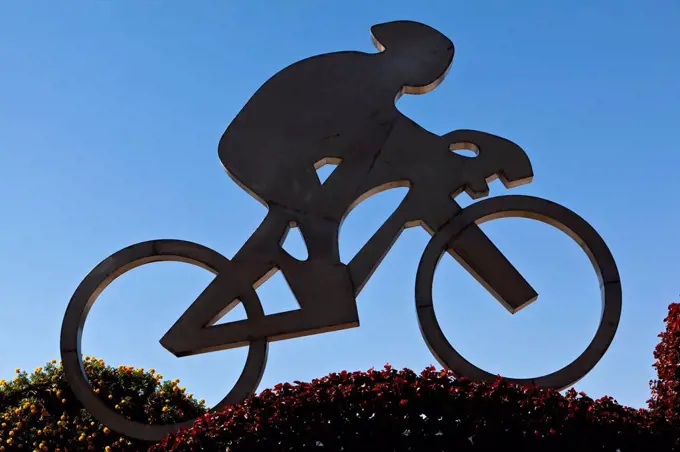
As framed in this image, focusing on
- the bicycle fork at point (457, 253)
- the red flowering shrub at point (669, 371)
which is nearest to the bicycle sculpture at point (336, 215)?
the bicycle fork at point (457, 253)

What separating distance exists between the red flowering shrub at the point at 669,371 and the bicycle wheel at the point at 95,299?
3143 mm

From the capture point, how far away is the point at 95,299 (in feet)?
26.3

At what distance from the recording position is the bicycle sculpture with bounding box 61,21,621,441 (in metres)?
7.64

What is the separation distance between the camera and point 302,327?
7.62m

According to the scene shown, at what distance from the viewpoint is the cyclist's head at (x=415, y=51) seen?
8570 millimetres

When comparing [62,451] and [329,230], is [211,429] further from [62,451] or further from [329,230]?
[62,451]

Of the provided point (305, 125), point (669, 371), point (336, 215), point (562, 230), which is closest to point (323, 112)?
point (305, 125)

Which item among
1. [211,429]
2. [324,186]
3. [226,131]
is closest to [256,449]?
[211,429]

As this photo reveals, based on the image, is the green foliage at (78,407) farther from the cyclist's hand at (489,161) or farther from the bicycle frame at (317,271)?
the cyclist's hand at (489,161)

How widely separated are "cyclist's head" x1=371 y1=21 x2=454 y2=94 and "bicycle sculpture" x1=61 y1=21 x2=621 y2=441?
0.02m

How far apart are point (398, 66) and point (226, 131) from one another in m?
1.70

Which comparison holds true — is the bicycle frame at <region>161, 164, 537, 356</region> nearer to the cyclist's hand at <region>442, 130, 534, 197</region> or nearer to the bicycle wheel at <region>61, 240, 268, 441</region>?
the bicycle wheel at <region>61, 240, 268, 441</region>

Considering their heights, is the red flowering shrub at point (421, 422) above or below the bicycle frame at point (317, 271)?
below

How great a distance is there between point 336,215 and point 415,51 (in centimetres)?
184
